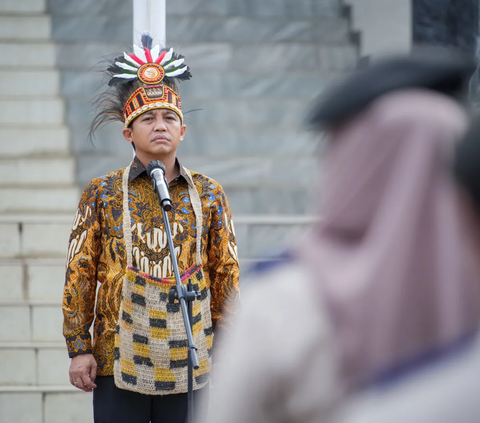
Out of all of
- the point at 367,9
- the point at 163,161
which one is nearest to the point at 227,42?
the point at 367,9

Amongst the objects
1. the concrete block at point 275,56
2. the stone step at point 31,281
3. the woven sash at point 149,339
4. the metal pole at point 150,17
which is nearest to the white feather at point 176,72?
the metal pole at point 150,17

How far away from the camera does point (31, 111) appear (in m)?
5.36

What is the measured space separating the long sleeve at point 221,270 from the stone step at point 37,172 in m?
2.63

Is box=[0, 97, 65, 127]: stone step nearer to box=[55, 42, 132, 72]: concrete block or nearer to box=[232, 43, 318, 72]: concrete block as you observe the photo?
box=[55, 42, 132, 72]: concrete block

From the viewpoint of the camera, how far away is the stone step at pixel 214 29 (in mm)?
6090

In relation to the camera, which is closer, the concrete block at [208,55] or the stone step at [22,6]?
the concrete block at [208,55]

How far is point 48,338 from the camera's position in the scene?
3.98m

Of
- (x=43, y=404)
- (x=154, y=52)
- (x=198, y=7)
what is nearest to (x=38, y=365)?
(x=43, y=404)

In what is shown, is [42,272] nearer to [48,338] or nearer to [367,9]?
[48,338]

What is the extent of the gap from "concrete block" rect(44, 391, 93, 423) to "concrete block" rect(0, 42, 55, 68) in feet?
9.35

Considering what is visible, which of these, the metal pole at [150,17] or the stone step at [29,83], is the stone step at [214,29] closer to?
the stone step at [29,83]

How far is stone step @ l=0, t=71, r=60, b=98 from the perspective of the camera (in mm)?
5547

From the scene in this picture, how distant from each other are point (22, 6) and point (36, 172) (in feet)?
6.43

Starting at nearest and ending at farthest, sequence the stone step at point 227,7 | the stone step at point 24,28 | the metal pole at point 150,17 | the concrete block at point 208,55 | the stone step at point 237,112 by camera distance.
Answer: the metal pole at point 150,17 < the stone step at point 237,112 < the concrete block at point 208,55 < the stone step at point 24,28 < the stone step at point 227,7
